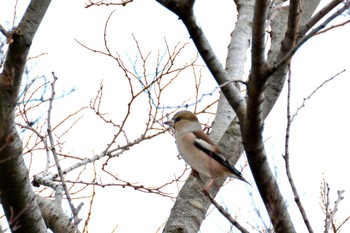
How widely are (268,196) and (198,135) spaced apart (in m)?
1.66

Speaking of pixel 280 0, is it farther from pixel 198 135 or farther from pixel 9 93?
pixel 9 93

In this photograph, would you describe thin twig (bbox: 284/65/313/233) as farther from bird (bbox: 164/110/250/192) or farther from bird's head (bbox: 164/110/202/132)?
bird's head (bbox: 164/110/202/132)

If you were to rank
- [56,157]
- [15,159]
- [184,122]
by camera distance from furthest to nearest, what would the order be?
1. [184,122]
2. [56,157]
3. [15,159]

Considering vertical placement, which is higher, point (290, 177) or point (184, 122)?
point (184, 122)

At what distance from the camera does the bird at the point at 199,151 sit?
446 cm

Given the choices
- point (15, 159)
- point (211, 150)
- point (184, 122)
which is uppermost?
point (184, 122)

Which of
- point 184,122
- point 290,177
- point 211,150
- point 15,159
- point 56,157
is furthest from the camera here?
point 184,122

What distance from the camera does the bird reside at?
446cm

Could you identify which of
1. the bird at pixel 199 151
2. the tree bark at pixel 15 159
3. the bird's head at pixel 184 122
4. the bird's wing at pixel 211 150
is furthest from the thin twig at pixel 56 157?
the bird's head at pixel 184 122

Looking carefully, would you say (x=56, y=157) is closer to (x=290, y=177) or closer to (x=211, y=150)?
(x=211, y=150)

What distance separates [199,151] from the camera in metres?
4.60

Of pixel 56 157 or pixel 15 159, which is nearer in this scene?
pixel 15 159

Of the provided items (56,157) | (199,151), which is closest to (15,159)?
(56,157)

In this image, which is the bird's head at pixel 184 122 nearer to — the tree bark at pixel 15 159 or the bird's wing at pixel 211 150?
the bird's wing at pixel 211 150
